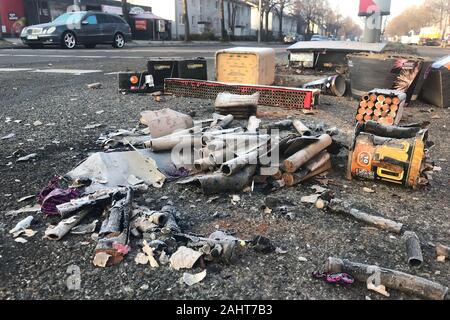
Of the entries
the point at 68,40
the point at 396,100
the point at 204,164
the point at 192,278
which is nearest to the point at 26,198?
the point at 204,164

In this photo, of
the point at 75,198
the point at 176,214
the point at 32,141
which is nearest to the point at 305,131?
the point at 176,214

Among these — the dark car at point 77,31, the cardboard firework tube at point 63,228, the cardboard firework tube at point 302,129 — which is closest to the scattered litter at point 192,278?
the cardboard firework tube at point 63,228

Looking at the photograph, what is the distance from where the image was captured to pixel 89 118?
5.63 meters

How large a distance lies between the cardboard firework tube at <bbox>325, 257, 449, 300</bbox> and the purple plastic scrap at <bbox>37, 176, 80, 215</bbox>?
191cm

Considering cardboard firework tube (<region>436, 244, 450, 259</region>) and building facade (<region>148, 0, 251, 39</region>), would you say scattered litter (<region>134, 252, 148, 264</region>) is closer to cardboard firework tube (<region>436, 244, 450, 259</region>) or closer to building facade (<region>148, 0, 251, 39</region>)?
cardboard firework tube (<region>436, 244, 450, 259</region>)

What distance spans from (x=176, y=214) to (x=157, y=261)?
625mm

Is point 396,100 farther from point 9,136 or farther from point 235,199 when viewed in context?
point 9,136

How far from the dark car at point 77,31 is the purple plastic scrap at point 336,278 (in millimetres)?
17379

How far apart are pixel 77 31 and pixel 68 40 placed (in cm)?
59

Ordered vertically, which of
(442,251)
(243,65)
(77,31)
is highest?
(77,31)

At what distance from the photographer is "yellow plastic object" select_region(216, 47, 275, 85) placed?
7766 mm

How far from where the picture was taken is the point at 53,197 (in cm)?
288

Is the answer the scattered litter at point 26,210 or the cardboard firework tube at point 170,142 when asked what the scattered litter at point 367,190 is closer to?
the cardboard firework tube at point 170,142

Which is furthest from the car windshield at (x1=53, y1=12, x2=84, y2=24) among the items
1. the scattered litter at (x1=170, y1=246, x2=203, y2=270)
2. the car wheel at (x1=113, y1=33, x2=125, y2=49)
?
the scattered litter at (x1=170, y1=246, x2=203, y2=270)
